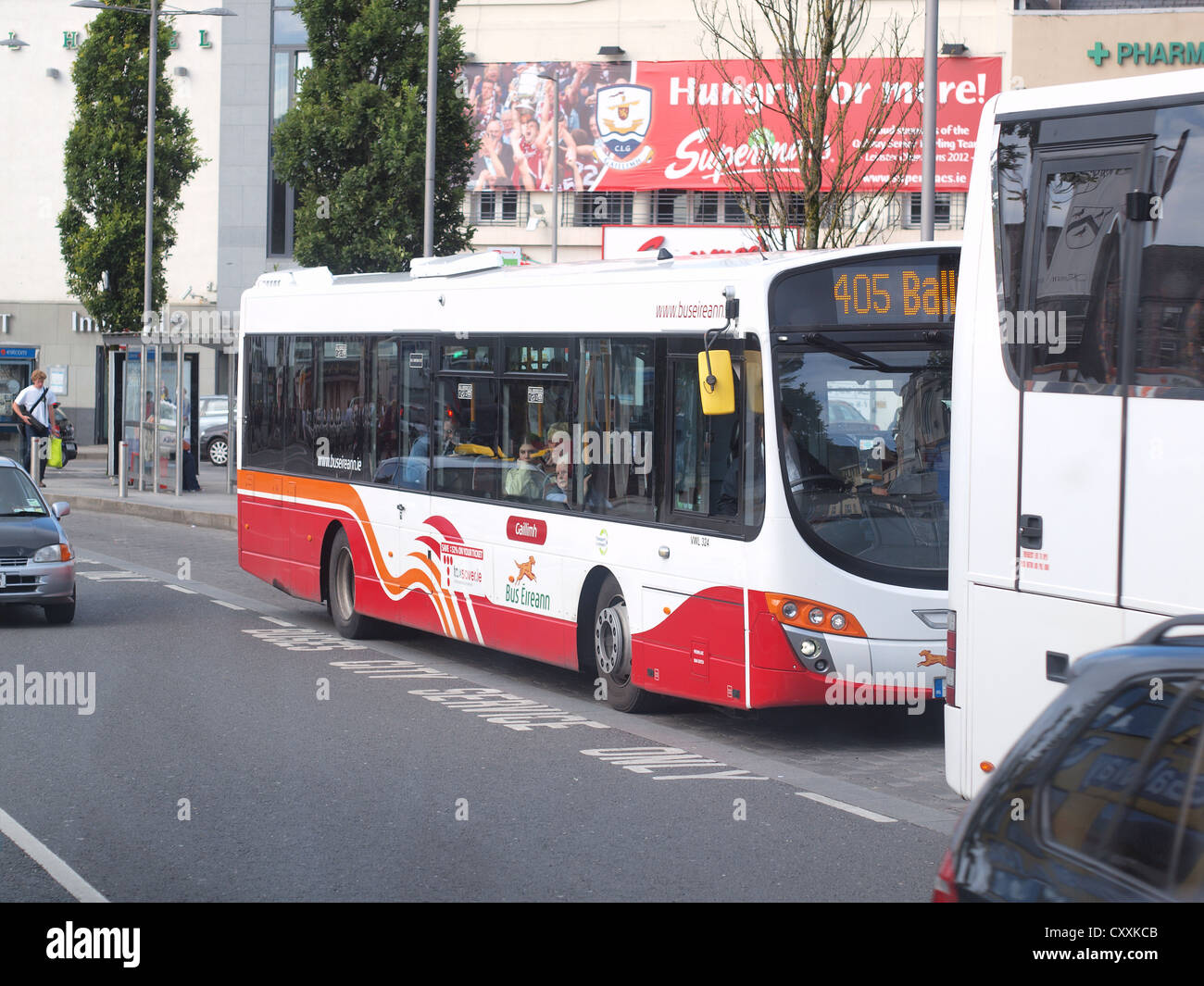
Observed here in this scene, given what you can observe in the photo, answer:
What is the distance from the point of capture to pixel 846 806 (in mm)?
8070

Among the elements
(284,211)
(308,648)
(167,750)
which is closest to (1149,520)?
(167,750)

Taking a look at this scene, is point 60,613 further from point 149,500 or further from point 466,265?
point 149,500

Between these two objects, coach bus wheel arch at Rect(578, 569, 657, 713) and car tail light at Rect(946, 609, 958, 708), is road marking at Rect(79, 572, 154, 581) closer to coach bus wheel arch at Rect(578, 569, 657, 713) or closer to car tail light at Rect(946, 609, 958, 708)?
coach bus wheel arch at Rect(578, 569, 657, 713)

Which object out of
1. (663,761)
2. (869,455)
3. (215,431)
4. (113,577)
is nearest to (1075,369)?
(869,455)

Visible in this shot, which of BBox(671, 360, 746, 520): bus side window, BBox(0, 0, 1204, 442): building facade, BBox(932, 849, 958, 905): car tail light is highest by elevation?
BBox(0, 0, 1204, 442): building facade

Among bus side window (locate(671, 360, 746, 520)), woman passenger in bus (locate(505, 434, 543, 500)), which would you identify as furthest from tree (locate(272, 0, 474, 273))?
bus side window (locate(671, 360, 746, 520))

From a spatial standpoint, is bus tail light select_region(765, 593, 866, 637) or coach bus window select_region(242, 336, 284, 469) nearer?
bus tail light select_region(765, 593, 866, 637)

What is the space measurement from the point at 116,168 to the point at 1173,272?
3466 centimetres

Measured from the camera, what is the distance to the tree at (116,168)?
36844mm

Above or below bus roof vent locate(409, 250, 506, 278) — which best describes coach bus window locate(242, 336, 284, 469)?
below

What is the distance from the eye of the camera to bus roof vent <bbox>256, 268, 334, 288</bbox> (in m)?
15.4

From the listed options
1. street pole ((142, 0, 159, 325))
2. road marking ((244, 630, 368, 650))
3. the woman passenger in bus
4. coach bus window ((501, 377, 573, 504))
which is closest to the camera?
coach bus window ((501, 377, 573, 504))

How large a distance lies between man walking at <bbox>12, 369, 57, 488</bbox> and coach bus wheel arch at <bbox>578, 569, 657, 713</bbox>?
71.7 feet
